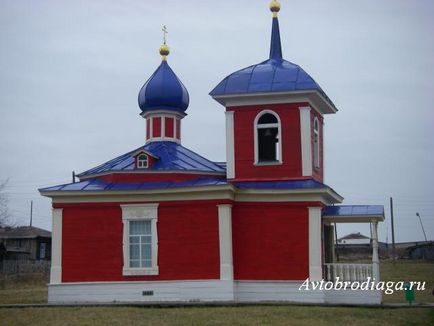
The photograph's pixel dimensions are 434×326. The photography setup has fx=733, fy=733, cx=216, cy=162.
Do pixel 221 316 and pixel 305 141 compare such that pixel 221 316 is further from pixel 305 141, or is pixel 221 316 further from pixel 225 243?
pixel 305 141

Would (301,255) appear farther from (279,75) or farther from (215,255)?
(279,75)

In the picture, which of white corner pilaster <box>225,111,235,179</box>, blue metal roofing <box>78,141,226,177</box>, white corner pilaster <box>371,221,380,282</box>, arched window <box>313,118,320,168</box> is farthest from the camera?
arched window <box>313,118,320,168</box>

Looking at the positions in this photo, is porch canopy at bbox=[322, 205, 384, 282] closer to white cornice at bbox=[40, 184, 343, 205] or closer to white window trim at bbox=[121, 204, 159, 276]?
white cornice at bbox=[40, 184, 343, 205]

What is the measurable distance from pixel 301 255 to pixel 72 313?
6.77 m

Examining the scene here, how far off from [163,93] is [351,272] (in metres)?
9.12

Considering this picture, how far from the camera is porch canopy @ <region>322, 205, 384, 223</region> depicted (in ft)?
70.9

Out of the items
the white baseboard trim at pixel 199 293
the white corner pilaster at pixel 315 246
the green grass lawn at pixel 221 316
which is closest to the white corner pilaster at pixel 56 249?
the white baseboard trim at pixel 199 293

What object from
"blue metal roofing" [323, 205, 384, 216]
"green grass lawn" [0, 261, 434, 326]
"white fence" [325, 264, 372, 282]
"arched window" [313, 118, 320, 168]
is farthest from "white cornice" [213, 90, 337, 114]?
"green grass lawn" [0, 261, 434, 326]

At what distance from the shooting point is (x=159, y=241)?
2189 cm

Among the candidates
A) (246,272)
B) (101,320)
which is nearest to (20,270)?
(246,272)

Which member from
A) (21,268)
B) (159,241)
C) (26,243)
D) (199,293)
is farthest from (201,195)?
(26,243)

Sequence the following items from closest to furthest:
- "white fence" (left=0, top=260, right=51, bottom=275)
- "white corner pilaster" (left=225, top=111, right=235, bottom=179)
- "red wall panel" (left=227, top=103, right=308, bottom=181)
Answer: "red wall panel" (left=227, top=103, right=308, bottom=181), "white corner pilaster" (left=225, top=111, right=235, bottom=179), "white fence" (left=0, top=260, right=51, bottom=275)

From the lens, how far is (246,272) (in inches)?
853

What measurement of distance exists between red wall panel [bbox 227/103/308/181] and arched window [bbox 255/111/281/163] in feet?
0.50
